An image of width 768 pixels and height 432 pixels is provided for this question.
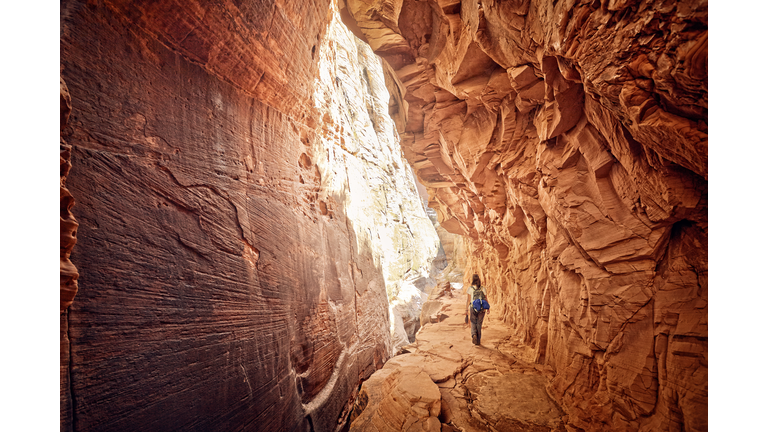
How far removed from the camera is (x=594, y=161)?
375 centimetres

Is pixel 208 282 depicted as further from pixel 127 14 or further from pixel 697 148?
pixel 697 148

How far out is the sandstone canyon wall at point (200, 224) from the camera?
2738mm

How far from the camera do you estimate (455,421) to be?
14.4 feet

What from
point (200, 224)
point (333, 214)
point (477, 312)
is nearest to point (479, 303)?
point (477, 312)

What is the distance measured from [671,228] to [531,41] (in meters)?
2.72

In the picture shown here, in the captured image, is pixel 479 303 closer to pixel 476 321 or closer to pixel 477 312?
pixel 477 312

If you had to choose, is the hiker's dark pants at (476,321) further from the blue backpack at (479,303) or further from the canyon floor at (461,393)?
the canyon floor at (461,393)

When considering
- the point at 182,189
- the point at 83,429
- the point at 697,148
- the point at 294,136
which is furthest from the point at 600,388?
the point at 294,136

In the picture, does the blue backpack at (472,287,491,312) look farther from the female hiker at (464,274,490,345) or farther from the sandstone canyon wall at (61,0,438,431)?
the sandstone canyon wall at (61,0,438,431)

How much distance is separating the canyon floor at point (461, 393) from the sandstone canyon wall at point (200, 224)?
4.50 feet

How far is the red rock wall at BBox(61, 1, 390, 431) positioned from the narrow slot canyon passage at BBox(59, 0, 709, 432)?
0.02 meters

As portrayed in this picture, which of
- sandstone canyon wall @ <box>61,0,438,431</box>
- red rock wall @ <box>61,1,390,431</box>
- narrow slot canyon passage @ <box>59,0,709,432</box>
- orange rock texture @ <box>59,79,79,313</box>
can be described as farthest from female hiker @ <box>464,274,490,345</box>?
orange rock texture @ <box>59,79,79,313</box>

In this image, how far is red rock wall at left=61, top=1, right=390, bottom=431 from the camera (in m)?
2.74

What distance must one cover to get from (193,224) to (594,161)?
5361 millimetres
